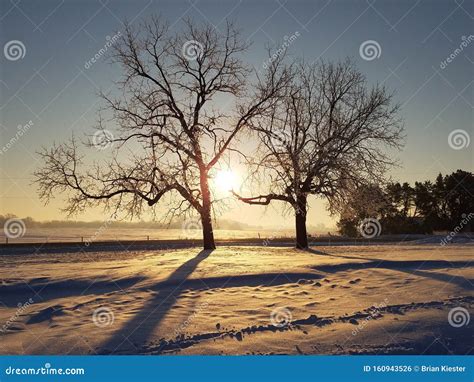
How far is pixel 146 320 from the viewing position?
817cm

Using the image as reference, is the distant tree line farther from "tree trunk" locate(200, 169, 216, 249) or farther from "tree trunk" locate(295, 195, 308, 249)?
"tree trunk" locate(200, 169, 216, 249)

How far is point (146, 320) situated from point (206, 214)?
14489mm

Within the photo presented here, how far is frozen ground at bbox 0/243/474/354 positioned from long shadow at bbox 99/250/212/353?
0.07 feet

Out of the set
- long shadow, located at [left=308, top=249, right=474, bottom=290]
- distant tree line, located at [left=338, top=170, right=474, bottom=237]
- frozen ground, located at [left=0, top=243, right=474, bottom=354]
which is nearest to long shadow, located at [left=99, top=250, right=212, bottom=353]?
frozen ground, located at [left=0, top=243, right=474, bottom=354]

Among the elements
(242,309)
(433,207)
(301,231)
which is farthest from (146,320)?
(433,207)

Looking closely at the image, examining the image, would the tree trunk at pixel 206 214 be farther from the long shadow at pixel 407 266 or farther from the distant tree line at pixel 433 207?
the distant tree line at pixel 433 207

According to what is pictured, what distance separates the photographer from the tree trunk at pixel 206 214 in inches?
A: 864

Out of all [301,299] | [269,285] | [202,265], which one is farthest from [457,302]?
[202,265]

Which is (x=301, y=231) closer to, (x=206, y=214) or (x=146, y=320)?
(x=206, y=214)

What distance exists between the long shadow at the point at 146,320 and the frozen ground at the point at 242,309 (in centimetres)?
2

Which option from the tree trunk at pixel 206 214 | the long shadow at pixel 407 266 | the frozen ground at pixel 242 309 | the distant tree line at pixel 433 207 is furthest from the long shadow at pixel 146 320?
the distant tree line at pixel 433 207

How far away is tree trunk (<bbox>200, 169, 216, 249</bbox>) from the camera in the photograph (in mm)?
21953

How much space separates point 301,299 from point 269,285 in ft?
5.96

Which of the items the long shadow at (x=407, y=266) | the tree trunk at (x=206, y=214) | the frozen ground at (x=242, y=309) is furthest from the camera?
the tree trunk at (x=206, y=214)
